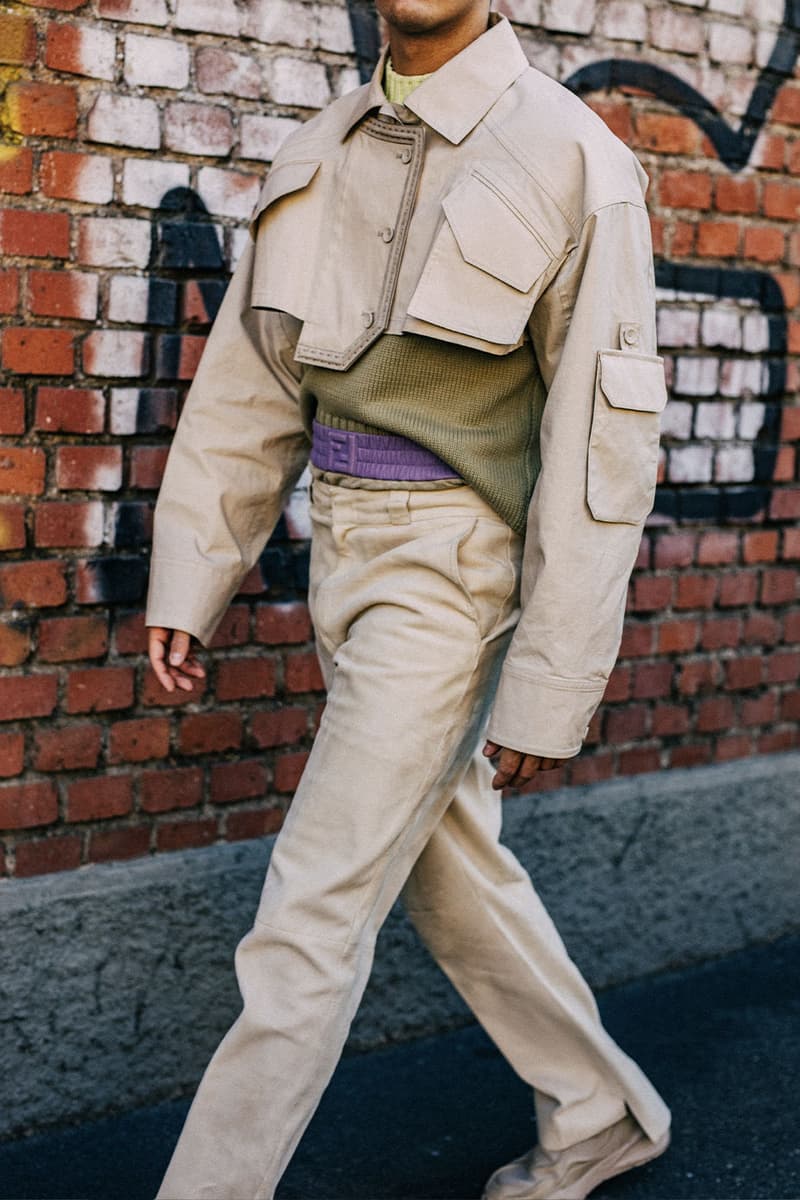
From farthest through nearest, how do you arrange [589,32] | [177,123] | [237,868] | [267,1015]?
1. [589,32]
2. [237,868]
3. [177,123]
4. [267,1015]

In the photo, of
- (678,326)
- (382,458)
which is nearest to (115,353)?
(382,458)

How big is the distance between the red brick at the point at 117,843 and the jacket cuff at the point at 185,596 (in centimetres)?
61

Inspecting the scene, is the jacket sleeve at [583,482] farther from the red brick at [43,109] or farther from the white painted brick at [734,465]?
the white painted brick at [734,465]

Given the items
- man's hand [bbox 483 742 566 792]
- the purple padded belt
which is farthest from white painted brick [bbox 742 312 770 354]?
man's hand [bbox 483 742 566 792]

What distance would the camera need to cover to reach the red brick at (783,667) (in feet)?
12.8

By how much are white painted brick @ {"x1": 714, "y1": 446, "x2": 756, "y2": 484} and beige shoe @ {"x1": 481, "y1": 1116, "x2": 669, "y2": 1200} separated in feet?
5.31

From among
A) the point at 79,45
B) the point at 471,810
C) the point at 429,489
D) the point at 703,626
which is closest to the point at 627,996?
the point at 703,626

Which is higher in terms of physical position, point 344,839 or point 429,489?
point 429,489

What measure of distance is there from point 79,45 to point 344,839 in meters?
1.49

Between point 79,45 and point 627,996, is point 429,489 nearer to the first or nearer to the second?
point 79,45

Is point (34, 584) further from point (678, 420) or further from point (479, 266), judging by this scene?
point (678, 420)

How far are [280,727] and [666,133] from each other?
1617 millimetres

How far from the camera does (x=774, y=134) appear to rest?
12.1 ft

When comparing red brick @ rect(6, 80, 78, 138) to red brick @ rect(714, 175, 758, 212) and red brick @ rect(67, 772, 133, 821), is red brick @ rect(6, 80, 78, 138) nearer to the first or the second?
red brick @ rect(67, 772, 133, 821)
